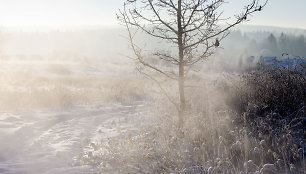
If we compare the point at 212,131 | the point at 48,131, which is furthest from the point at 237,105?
the point at 48,131

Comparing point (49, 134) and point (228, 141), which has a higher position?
point (228, 141)

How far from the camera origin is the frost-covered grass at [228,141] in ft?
13.3

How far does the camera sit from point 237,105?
7.40m

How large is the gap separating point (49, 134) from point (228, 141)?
4625 mm

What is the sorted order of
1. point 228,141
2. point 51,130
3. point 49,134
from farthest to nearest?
1. point 51,130
2. point 49,134
3. point 228,141

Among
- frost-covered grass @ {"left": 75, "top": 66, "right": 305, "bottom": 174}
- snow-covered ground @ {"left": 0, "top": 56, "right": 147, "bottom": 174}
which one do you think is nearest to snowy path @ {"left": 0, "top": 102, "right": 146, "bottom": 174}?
snow-covered ground @ {"left": 0, "top": 56, "right": 147, "bottom": 174}

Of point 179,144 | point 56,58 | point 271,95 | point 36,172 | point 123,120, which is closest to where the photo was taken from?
point 36,172

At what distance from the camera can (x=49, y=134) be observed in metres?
7.08

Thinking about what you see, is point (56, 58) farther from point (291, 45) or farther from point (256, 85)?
point (291, 45)

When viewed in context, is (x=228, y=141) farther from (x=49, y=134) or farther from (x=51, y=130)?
(x=51, y=130)

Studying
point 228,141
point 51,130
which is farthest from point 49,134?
point 228,141

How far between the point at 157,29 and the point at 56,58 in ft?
136

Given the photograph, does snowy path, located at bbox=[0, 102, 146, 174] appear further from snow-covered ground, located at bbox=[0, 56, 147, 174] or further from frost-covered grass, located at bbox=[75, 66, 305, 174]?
frost-covered grass, located at bbox=[75, 66, 305, 174]

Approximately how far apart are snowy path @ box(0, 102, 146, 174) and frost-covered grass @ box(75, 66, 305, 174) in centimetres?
54
